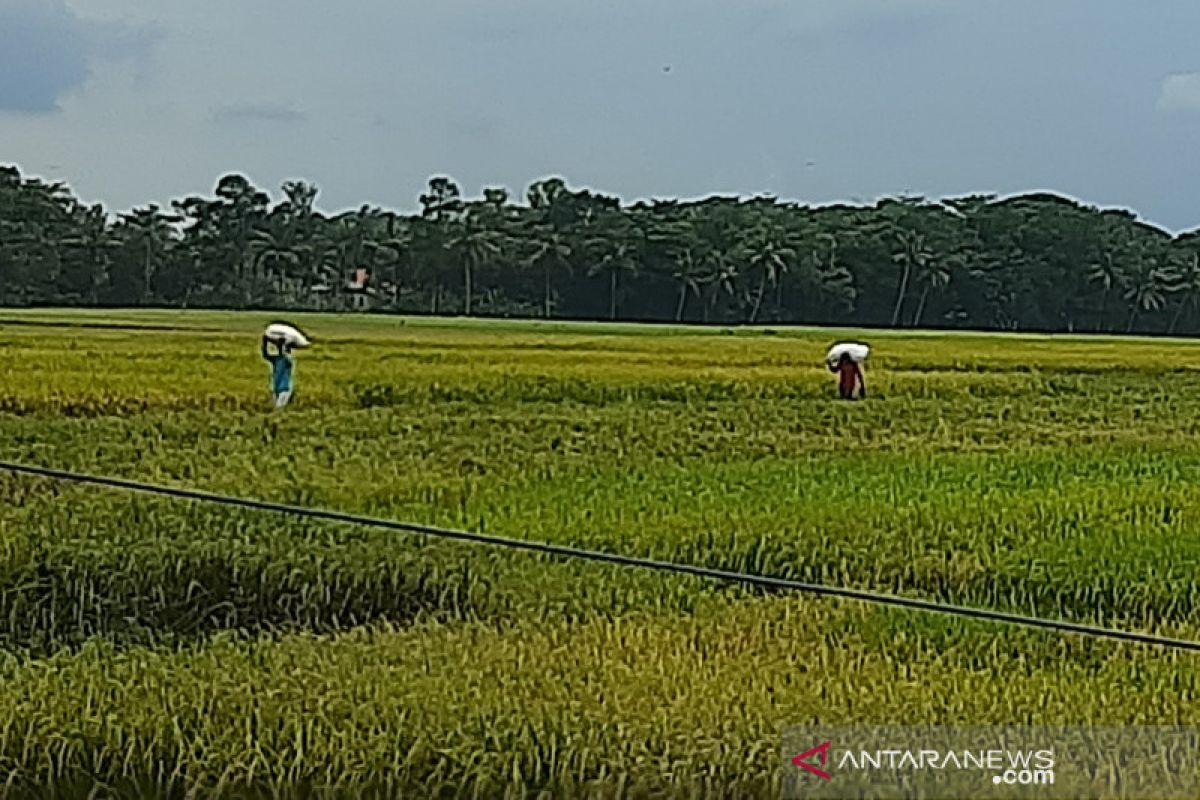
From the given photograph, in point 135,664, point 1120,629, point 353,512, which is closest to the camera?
point 135,664

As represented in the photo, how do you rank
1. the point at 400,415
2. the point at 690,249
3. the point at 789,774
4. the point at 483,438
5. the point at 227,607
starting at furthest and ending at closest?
the point at 690,249
the point at 400,415
the point at 483,438
the point at 227,607
the point at 789,774

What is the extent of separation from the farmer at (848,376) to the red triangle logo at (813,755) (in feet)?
32.2

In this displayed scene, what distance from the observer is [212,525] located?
19.7 ft

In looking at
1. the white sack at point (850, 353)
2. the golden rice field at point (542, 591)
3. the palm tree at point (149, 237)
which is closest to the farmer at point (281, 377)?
the golden rice field at point (542, 591)

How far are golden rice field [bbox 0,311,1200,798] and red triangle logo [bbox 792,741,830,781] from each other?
2.6 inches

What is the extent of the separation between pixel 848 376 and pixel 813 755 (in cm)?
1000

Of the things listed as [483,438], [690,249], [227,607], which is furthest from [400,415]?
[690,249]

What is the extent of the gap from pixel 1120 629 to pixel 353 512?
318 cm

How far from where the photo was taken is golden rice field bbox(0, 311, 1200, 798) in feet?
11.1

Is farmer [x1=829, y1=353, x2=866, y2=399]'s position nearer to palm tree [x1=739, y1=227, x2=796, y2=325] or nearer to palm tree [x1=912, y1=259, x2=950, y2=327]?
palm tree [x1=739, y1=227, x2=796, y2=325]

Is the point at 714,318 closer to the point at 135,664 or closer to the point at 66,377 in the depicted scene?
the point at 66,377

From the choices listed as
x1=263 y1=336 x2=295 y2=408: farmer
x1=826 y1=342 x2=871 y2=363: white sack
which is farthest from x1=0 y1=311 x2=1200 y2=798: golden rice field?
x1=826 y1=342 x2=871 y2=363: white sack

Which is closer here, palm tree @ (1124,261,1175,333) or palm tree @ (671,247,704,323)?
palm tree @ (671,247,704,323)

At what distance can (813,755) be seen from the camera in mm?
3250
